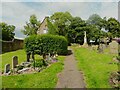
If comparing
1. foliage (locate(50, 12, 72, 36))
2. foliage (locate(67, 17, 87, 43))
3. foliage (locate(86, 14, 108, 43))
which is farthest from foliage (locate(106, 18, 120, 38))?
foliage (locate(50, 12, 72, 36))

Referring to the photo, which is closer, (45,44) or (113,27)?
(45,44)

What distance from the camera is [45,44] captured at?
26438 millimetres

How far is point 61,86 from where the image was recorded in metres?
10.0

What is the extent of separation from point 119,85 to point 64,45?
19576 mm

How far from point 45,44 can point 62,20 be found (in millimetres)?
38326

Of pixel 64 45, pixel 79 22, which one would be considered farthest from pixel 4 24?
pixel 64 45

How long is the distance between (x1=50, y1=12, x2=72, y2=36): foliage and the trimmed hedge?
35154mm

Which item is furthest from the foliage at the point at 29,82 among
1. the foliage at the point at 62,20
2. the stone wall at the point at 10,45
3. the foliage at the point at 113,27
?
the foliage at the point at 113,27

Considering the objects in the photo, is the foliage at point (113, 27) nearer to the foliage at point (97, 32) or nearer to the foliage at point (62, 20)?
the foliage at point (97, 32)

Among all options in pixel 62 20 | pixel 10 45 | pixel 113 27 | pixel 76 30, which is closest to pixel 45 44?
pixel 10 45

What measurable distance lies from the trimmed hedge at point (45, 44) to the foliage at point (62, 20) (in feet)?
115

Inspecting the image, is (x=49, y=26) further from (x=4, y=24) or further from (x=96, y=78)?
(x=4, y=24)

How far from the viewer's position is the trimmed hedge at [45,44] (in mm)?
25047

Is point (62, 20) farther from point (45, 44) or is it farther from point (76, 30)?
point (45, 44)
